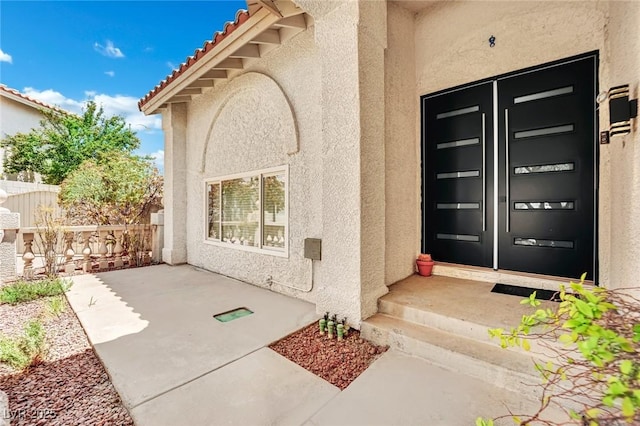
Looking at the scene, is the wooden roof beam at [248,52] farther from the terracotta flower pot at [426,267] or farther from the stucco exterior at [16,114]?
the stucco exterior at [16,114]

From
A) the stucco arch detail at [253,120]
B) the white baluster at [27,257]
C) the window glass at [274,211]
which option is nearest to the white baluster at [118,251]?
the white baluster at [27,257]

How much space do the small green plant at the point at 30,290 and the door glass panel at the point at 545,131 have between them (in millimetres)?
10315

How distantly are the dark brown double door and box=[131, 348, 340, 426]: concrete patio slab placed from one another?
12.8 feet

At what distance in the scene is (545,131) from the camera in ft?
14.6

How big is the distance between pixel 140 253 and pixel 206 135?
→ 4.92 m

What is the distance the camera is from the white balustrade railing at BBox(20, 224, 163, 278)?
7.70m

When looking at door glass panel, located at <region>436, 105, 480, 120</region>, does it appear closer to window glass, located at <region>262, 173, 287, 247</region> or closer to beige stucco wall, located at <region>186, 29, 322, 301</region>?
beige stucco wall, located at <region>186, 29, 322, 301</region>

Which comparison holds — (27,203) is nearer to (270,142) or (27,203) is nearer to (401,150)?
(270,142)

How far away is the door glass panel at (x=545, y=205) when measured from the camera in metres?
4.32

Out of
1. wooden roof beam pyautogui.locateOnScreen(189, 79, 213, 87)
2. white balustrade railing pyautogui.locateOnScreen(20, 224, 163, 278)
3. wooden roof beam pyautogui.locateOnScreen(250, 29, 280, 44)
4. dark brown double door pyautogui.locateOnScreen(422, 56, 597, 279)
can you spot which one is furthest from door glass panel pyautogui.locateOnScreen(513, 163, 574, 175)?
white balustrade railing pyautogui.locateOnScreen(20, 224, 163, 278)

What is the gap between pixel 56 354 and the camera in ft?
12.3

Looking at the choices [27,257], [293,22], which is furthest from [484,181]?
[27,257]

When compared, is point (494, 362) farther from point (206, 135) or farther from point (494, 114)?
point (206, 135)

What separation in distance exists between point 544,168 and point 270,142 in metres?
5.39
